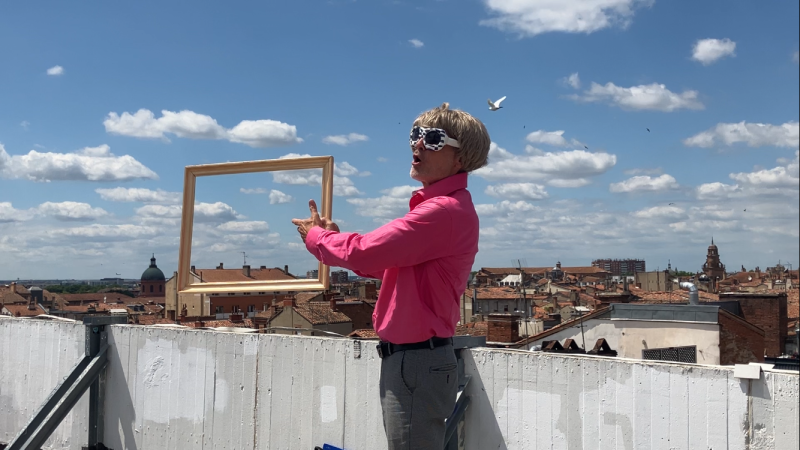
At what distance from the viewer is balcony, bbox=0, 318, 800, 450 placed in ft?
11.1

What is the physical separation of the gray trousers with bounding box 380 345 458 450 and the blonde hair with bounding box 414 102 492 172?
26.9 inches

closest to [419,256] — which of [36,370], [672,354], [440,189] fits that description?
[440,189]

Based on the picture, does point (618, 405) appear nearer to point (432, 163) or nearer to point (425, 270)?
point (425, 270)

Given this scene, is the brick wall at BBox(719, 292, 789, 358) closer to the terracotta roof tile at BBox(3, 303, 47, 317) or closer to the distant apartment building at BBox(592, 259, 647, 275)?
the terracotta roof tile at BBox(3, 303, 47, 317)

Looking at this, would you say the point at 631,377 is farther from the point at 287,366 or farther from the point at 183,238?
the point at 183,238

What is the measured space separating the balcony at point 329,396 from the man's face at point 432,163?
169 cm

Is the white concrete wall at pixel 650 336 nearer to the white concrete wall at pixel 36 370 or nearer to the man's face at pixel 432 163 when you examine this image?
the white concrete wall at pixel 36 370

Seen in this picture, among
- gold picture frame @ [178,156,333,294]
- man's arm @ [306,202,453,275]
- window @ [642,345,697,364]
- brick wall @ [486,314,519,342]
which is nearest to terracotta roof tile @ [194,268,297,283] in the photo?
gold picture frame @ [178,156,333,294]

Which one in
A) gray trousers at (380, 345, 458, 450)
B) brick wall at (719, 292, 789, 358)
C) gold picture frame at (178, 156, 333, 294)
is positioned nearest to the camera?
gray trousers at (380, 345, 458, 450)

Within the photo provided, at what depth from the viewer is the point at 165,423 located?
525cm

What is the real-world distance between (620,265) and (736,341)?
432 ft

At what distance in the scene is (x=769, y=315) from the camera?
1259 inches

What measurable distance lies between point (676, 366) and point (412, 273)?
1.74 meters

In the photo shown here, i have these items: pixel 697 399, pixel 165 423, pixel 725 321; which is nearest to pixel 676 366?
pixel 697 399
